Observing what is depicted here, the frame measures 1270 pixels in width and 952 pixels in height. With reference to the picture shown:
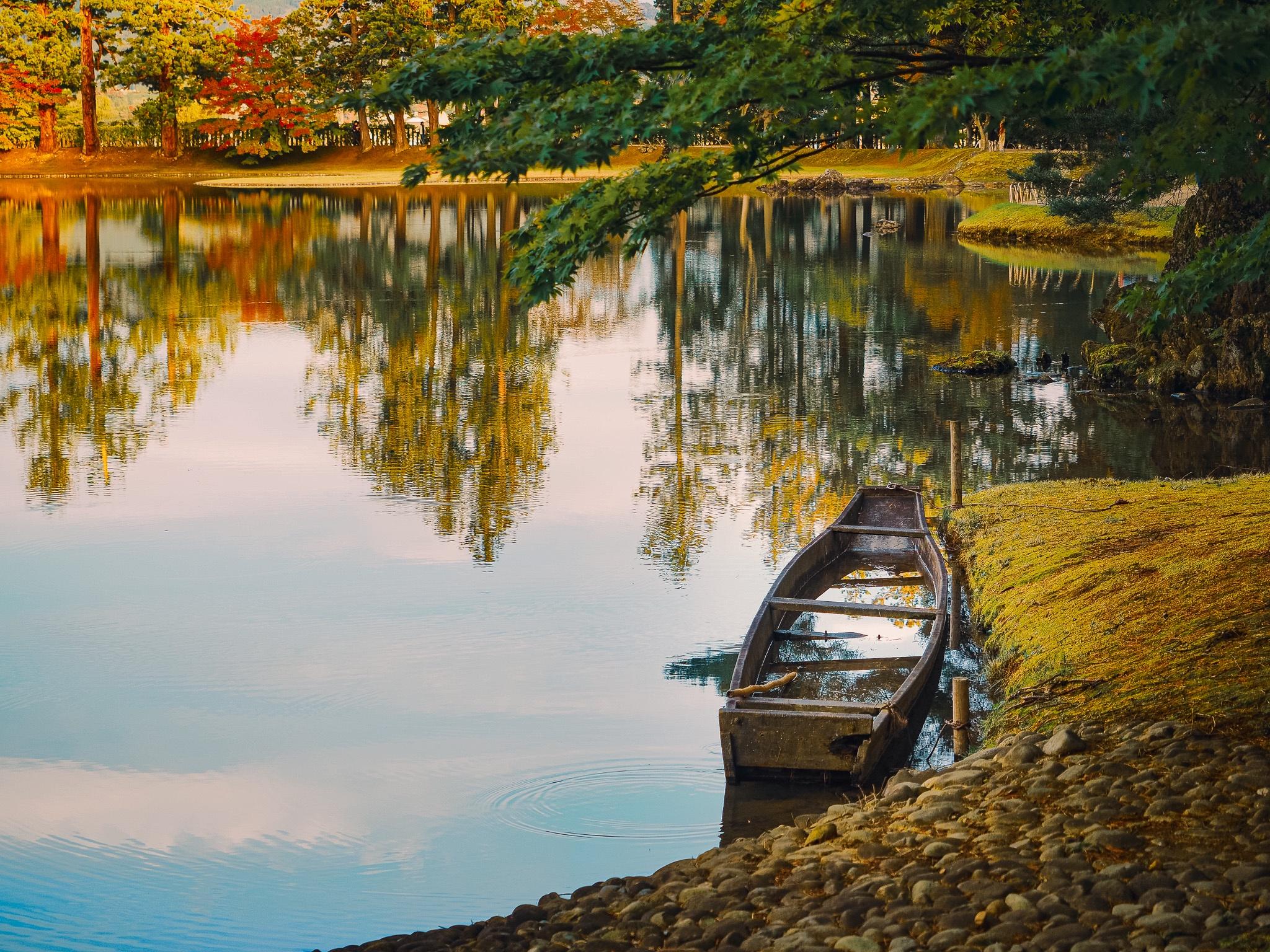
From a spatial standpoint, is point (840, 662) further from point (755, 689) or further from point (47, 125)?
point (47, 125)

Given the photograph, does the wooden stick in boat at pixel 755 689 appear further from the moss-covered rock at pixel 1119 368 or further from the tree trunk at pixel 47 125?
the tree trunk at pixel 47 125

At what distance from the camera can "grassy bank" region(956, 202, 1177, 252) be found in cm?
5178

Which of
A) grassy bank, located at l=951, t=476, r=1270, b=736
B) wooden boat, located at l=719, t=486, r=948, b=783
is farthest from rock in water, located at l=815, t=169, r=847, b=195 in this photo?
wooden boat, located at l=719, t=486, r=948, b=783

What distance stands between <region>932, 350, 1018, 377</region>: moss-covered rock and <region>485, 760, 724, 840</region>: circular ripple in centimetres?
1974

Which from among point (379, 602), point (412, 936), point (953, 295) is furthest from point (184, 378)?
point (412, 936)

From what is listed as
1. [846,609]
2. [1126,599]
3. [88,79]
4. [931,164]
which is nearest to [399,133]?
[88,79]

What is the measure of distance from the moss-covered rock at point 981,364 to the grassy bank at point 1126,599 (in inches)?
425

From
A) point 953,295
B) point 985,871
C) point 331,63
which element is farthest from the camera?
point 331,63

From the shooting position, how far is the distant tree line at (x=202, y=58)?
273 ft

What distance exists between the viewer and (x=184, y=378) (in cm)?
3152

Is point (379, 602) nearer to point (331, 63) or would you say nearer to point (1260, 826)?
point (1260, 826)

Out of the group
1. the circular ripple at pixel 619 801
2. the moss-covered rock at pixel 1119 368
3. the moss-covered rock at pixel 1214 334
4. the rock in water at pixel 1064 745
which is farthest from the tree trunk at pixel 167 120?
the rock in water at pixel 1064 745

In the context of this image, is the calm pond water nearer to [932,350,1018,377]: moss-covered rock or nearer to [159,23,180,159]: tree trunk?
[932,350,1018,377]: moss-covered rock

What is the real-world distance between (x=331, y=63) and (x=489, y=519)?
70.8m
